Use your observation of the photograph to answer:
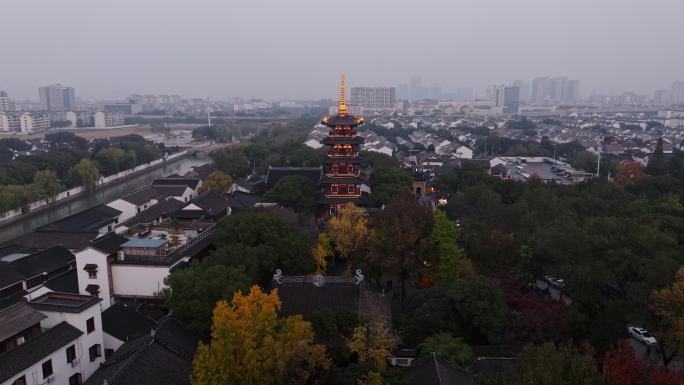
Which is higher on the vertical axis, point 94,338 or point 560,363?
point 560,363

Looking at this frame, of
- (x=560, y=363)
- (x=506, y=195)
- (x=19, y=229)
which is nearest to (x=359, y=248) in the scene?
(x=560, y=363)

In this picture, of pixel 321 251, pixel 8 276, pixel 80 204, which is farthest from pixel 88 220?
pixel 321 251

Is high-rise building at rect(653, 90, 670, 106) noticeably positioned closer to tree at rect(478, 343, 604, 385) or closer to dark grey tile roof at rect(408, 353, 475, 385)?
dark grey tile roof at rect(408, 353, 475, 385)

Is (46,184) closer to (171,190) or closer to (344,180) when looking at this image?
(171,190)

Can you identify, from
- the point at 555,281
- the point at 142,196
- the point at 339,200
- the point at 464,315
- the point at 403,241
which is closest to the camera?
the point at 464,315

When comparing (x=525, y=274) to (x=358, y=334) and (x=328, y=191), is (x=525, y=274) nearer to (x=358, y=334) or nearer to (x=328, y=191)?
(x=358, y=334)

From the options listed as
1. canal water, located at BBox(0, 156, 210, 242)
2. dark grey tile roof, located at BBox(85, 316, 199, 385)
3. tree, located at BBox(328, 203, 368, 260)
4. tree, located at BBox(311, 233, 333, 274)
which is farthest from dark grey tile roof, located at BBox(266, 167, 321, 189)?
dark grey tile roof, located at BBox(85, 316, 199, 385)

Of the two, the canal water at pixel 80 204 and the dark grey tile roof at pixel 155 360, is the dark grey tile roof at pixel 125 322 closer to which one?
the dark grey tile roof at pixel 155 360
